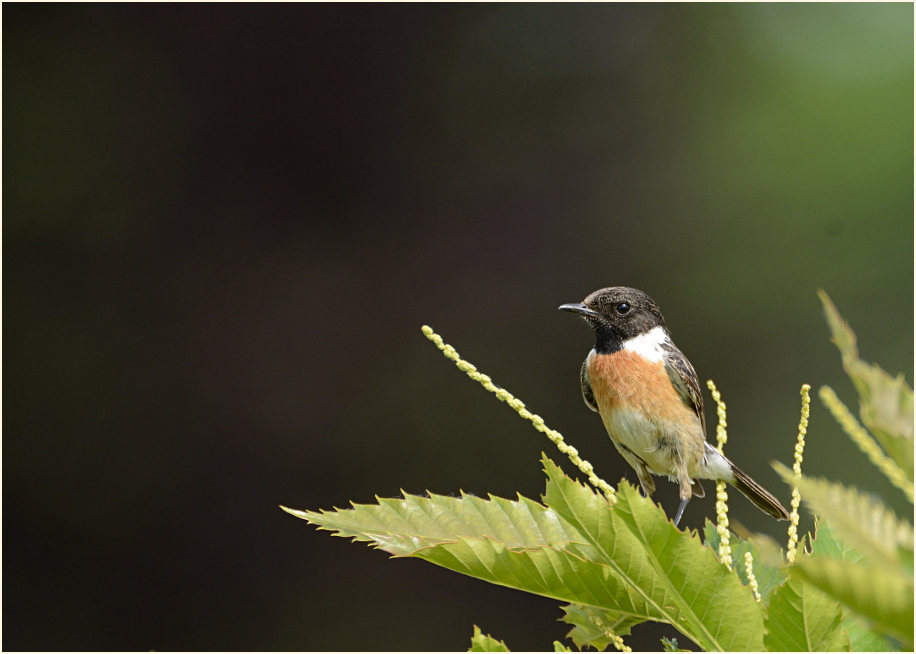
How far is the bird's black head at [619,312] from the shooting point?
1.83 metres

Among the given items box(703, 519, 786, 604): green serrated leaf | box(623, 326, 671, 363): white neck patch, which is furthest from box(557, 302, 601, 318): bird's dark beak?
box(703, 519, 786, 604): green serrated leaf

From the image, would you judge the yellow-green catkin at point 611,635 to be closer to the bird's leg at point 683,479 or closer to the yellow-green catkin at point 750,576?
the yellow-green catkin at point 750,576

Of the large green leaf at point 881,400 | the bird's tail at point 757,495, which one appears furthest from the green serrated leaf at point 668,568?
the bird's tail at point 757,495

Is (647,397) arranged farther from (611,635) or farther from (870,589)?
(870,589)

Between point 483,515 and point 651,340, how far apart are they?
1152mm

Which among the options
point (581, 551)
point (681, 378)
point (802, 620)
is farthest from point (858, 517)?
point (681, 378)

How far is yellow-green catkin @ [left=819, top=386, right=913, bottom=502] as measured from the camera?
0.60m

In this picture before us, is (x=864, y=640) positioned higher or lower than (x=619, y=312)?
lower

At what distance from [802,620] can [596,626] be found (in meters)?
0.25

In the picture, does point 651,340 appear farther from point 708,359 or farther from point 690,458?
point 708,359

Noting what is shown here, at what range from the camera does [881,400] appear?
23.4 inches

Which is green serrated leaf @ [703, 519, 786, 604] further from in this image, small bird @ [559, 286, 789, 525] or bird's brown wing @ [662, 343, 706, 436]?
bird's brown wing @ [662, 343, 706, 436]

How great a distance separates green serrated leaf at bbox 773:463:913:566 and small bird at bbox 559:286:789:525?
122cm

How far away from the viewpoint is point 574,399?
645 cm
